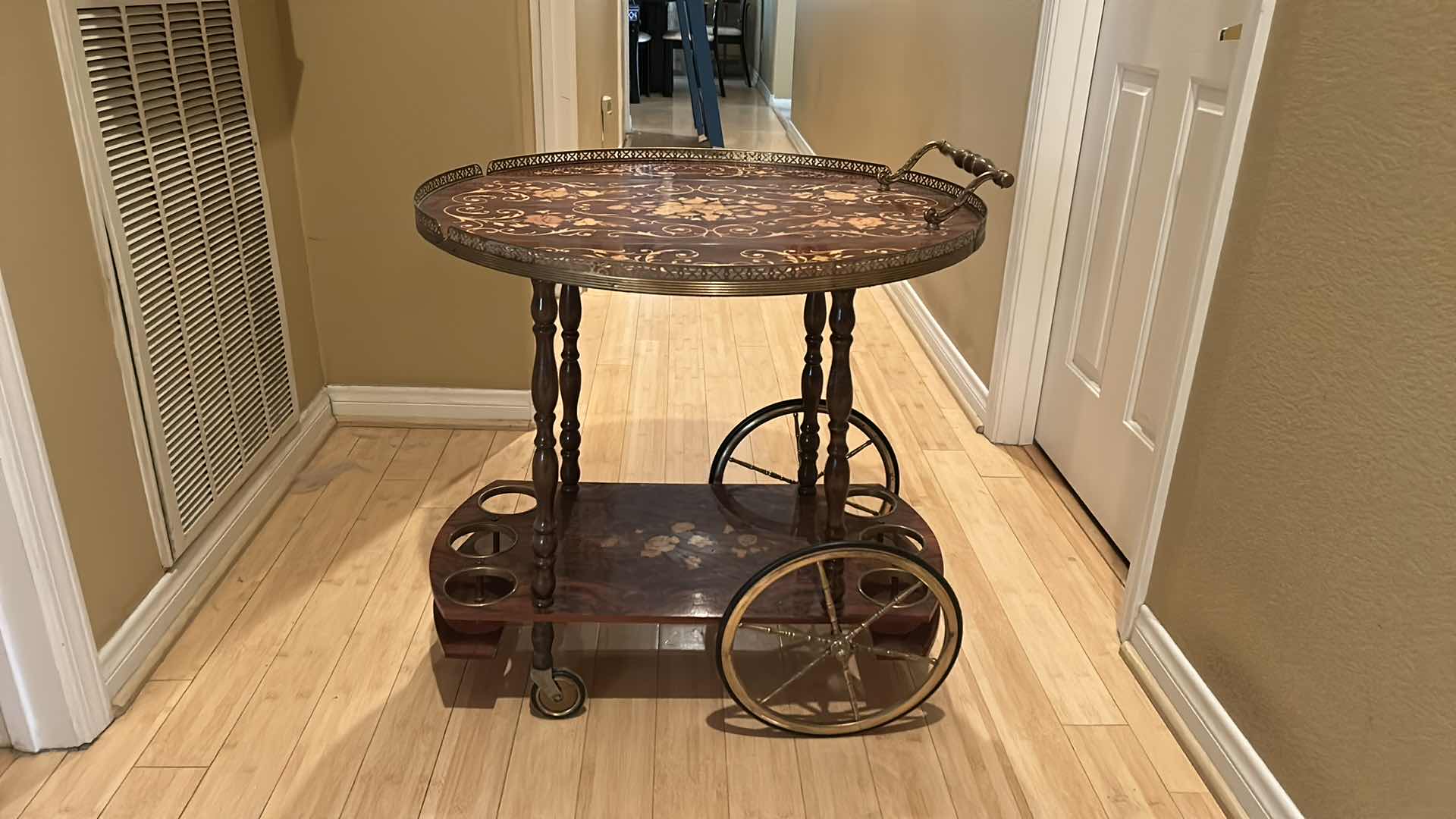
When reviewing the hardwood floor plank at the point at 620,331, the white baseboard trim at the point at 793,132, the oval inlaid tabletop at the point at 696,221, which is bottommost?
the hardwood floor plank at the point at 620,331

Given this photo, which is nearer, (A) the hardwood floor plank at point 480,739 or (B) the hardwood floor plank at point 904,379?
(A) the hardwood floor plank at point 480,739

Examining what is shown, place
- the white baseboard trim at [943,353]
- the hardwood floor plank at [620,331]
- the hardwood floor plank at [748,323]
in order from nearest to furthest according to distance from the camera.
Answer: the white baseboard trim at [943,353] → the hardwood floor plank at [620,331] → the hardwood floor plank at [748,323]

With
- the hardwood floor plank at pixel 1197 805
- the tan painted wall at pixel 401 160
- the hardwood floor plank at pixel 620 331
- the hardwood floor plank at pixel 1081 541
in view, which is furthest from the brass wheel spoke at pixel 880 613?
the hardwood floor plank at pixel 620 331

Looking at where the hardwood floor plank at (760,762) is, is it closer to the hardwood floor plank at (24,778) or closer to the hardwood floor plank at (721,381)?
the hardwood floor plank at (721,381)

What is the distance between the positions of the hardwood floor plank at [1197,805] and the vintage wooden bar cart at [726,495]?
0.37 metres

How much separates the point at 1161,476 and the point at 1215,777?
1.51ft

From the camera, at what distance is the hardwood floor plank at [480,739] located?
4.67 feet

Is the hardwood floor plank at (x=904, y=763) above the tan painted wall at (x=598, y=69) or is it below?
below

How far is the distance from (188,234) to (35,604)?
72cm

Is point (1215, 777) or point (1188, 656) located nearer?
point (1215, 777)

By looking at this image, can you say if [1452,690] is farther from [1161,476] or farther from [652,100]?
[652,100]

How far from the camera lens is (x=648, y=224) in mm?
1424

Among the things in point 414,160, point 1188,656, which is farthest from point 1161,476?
point 414,160

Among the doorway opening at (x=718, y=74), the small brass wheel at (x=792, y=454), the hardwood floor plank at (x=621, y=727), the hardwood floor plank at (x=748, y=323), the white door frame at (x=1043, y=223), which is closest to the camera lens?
the hardwood floor plank at (x=621, y=727)
